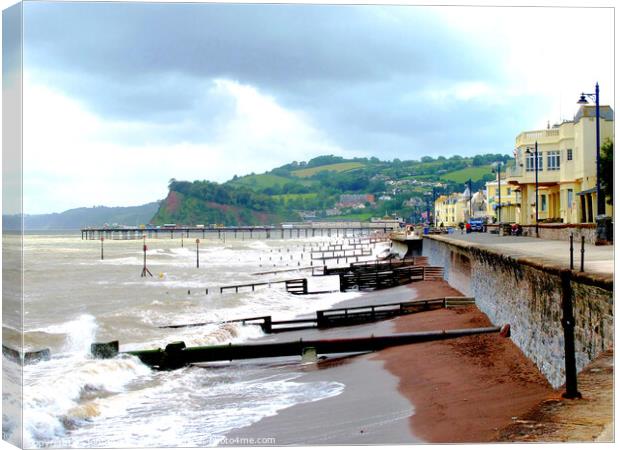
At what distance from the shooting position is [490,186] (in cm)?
8544

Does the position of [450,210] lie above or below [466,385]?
above

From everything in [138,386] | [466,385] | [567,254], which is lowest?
[138,386]

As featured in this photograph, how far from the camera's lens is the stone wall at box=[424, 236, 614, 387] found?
6.81m

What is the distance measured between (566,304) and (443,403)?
3.32m

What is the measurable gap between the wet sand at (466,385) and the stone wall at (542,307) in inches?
12.8

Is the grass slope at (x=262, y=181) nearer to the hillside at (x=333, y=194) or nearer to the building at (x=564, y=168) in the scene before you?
the hillside at (x=333, y=194)

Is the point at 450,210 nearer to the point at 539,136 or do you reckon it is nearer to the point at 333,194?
the point at 333,194

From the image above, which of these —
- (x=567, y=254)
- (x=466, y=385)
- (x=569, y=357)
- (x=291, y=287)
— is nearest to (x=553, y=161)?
(x=291, y=287)

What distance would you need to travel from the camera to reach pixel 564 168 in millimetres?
33844

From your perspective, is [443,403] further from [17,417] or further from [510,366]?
[17,417]

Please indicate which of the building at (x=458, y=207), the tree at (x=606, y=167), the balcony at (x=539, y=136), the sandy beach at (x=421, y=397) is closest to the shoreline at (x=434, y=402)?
the sandy beach at (x=421, y=397)

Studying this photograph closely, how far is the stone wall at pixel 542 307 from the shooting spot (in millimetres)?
6812

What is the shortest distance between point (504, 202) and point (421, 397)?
222ft

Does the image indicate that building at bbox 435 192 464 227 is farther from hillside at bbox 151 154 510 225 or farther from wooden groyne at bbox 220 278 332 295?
wooden groyne at bbox 220 278 332 295
